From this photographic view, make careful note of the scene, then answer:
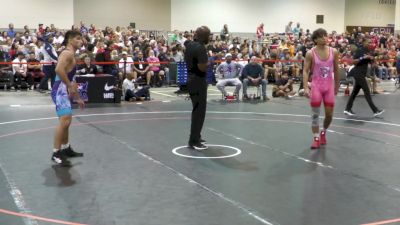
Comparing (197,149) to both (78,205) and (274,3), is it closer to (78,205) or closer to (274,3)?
(78,205)

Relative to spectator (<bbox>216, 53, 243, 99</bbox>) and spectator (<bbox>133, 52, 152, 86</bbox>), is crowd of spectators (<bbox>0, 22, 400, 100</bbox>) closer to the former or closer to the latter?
spectator (<bbox>133, 52, 152, 86</bbox>)

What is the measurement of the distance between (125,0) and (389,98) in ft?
58.5

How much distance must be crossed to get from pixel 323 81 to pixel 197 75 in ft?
6.25

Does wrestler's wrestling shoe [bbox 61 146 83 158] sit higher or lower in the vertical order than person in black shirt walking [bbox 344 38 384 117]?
lower

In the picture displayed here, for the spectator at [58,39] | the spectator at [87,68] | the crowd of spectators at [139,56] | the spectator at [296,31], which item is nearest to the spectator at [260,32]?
the spectator at [296,31]

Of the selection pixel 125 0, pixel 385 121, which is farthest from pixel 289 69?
pixel 125 0

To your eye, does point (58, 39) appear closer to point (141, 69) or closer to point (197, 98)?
point (141, 69)

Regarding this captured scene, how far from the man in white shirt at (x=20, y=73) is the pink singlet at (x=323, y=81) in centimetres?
1134

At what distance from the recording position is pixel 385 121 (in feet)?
36.2

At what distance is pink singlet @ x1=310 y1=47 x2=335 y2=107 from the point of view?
7.99m

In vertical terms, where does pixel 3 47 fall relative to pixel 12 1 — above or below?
below

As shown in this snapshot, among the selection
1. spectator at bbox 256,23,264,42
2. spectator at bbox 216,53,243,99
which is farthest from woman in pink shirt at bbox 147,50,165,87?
spectator at bbox 256,23,264,42

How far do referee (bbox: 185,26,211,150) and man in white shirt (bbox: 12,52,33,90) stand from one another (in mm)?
10344

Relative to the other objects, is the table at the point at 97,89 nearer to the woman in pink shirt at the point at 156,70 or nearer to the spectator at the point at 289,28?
the woman in pink shirt at the point at 156,70
